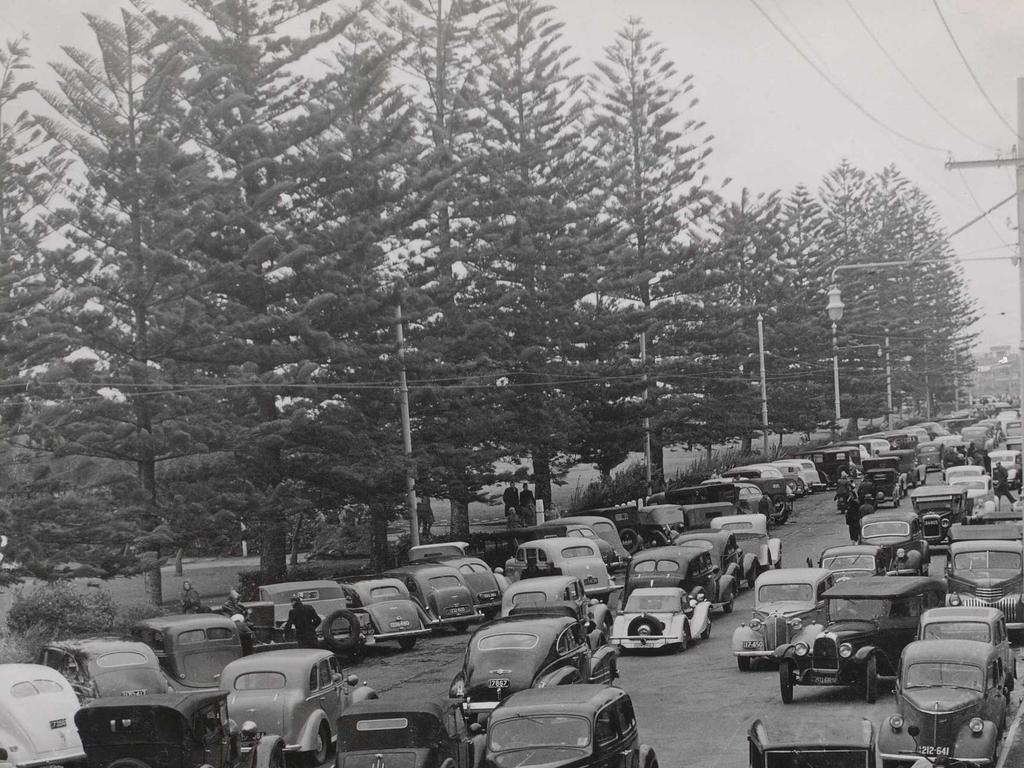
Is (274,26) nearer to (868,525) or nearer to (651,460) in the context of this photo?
(868,525)

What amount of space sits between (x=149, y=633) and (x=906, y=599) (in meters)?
11.1

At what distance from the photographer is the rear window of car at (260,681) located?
16016 millimetres

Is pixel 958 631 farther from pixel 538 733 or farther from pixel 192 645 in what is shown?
pixel 192 645

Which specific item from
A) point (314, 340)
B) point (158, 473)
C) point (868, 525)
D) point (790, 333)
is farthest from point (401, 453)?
point (790, 333)

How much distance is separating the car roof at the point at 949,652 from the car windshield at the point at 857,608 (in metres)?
2.94

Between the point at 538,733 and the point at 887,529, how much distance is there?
16825 millimetres

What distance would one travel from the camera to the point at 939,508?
33.5 metres

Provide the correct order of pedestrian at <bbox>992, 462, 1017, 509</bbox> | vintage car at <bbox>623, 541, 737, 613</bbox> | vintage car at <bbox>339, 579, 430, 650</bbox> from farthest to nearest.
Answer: pedestrian at <bbox>992, 462, 1017, 509</bbox>, vintage car at <bbox>339, 579, 430, 650</bbox>, vintage car at <bbox>623, 541, 737, 613</bbox>

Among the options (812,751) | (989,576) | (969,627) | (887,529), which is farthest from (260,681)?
(887,529)

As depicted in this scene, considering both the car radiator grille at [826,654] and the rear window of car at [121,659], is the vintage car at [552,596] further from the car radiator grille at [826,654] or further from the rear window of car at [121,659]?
the rear window of car at [121,659]

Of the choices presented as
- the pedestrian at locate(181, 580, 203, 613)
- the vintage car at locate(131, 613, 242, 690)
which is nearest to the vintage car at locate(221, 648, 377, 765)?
the vintage car at locate(131, 613, 242, 690)

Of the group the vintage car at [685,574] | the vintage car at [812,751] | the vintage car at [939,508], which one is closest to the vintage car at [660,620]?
the vintage car at [685,574]

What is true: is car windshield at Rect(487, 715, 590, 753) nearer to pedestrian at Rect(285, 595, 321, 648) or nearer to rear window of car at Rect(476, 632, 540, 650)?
rear window of car at Rect(476, 632, 540, 650)

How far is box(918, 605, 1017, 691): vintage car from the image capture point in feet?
52.7
